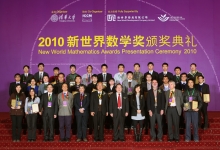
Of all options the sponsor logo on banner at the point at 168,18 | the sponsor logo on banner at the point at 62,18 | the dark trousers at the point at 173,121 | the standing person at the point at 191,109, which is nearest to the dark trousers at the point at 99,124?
the dark trousers at the point at 173,121

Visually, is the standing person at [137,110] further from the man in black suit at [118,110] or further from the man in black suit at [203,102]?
the man in black suit at [203,102]

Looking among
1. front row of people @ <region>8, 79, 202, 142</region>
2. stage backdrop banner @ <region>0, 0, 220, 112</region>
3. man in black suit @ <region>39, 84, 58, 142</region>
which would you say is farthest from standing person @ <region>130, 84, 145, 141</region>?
stage backdrop banner @ <region>0, 0, 220, 112</region>

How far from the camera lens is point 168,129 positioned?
675 centimetres

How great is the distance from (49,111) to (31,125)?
425 millimetres

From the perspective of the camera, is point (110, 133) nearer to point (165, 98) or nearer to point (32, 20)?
point (165, 98)

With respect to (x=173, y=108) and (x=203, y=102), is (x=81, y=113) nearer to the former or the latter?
(x=173, y=108)

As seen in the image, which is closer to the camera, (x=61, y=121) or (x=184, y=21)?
(x=61, y=121)

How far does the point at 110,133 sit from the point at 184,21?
3656 mm

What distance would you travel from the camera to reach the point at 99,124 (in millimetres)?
6848

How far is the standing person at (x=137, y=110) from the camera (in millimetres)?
6758

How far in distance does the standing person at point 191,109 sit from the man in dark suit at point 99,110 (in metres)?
1.49

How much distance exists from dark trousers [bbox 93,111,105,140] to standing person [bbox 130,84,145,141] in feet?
1.90

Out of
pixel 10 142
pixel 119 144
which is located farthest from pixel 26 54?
pixel 119 144

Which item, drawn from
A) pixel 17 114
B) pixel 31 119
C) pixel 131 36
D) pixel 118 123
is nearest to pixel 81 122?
pixel 118 123
